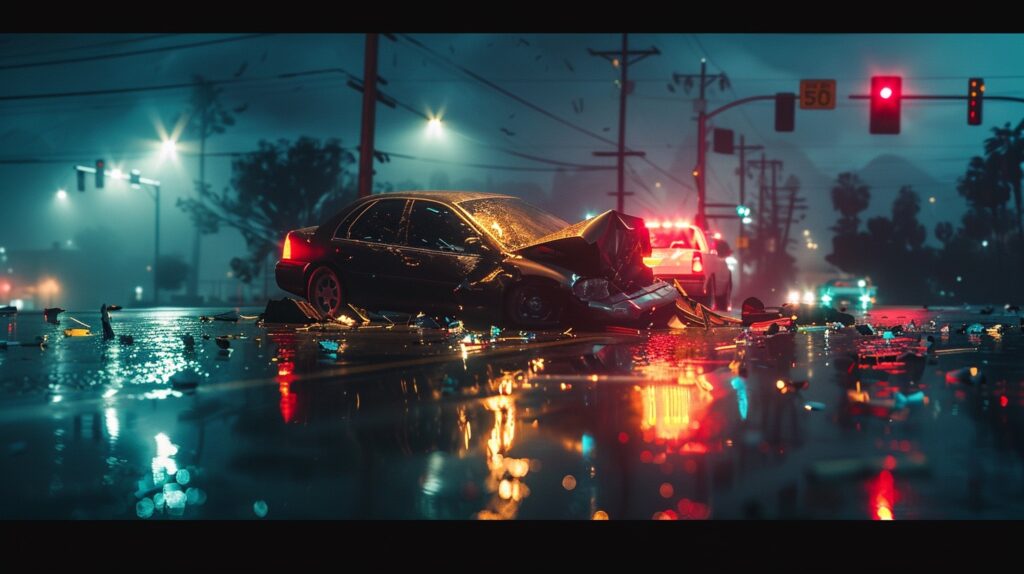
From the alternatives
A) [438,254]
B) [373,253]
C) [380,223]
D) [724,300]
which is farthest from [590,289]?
[724,300]

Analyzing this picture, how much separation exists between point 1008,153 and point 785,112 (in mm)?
58630

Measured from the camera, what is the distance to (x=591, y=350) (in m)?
9.59

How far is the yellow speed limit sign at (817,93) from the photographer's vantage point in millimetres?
29016

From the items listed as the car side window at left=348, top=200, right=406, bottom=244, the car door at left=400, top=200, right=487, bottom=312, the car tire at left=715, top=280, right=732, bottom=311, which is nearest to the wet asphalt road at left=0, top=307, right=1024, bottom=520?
the car door at left=400, top=200, right=487, bottom=312

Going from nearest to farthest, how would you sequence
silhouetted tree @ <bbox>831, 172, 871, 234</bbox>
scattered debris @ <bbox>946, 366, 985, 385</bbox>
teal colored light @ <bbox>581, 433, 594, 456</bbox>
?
1. teal colored light @ <bbox>581, 433, 594, 456</bbox>
2. scattered debris @ <bbox>946, 366, 985, 385</bbox>
3. silhouetted tree @ <bbox>831, 172, 871, 234</bbox>

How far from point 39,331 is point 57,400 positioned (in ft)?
22.9

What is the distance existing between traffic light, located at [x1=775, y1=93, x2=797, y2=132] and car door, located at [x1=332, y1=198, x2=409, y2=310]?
2147 cm

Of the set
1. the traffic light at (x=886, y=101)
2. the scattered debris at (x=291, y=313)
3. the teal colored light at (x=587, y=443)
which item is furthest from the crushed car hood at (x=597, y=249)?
the traffic light at (x=886, y=101)

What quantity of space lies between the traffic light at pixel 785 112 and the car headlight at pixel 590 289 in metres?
21.4

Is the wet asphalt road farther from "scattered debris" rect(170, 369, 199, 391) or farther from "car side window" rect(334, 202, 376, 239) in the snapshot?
"car side window" rect(334, 202, 376, 239)

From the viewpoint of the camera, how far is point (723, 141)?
4306 centimetres

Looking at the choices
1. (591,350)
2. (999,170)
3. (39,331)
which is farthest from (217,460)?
(999,170)

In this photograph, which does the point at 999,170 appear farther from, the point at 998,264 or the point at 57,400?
the point at 57,400

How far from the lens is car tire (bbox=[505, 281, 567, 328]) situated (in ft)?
39.0
